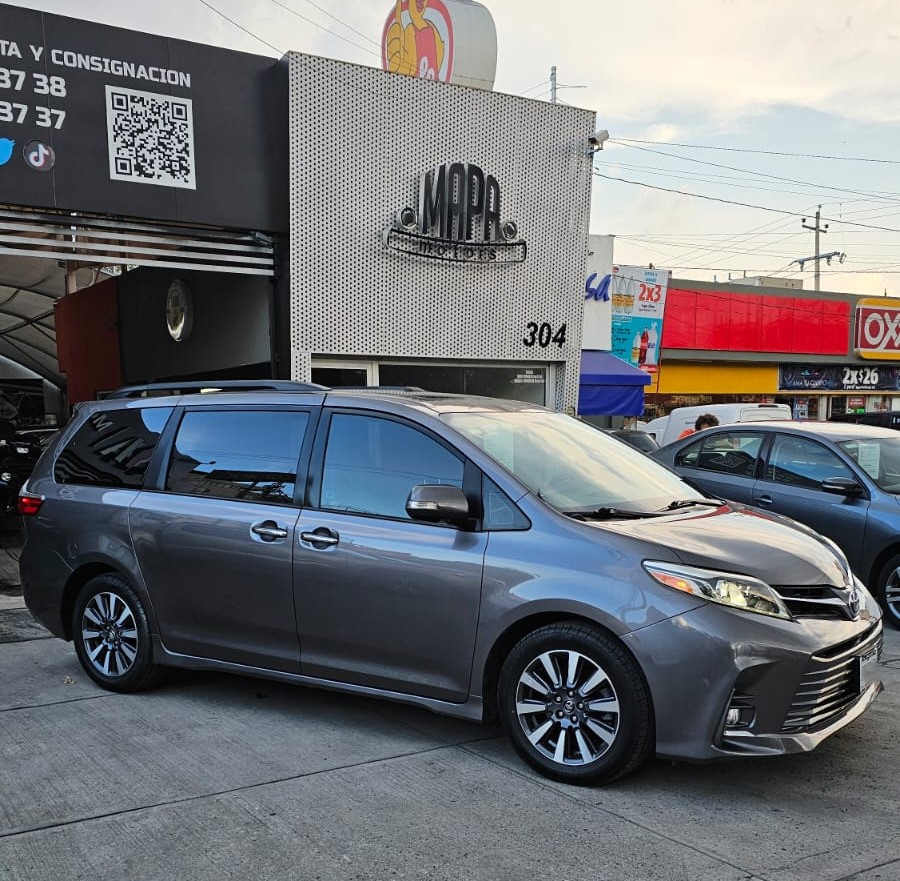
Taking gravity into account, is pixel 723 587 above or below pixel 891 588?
above

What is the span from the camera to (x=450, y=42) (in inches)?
482

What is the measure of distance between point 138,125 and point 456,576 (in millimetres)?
7425

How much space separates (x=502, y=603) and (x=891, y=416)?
1151 cm

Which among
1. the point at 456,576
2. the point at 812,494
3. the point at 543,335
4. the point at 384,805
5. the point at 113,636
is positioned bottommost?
the point at 384,805

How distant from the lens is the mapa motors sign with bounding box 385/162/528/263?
11289mm

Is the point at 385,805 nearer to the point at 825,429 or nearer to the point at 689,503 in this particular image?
the point at 689,503

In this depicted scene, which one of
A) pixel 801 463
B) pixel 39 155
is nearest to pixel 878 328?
pixel 801 463

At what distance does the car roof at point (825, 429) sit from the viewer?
26.5 ft

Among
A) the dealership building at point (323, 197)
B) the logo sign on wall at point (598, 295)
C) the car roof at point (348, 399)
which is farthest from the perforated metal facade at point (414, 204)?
the logo sign on wall at point (598, 295)

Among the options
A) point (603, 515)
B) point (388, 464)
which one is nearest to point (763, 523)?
point (603, 515)

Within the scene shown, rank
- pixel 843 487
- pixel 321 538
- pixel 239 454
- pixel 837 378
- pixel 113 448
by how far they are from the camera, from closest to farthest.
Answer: pixel 321 538 → pixel 239 454 → pixel 113 448 → pixel 843 487 → pixel 837 378

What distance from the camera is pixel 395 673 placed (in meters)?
4.43

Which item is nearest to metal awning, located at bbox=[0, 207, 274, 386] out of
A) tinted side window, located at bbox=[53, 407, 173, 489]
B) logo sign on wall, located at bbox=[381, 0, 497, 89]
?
logo sign on wall, located at bbox=[381, 0, 497, 89]

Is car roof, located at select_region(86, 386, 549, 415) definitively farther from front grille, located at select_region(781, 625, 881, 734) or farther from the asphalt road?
front grille, located at select_region(781, 625, 881, 734)
